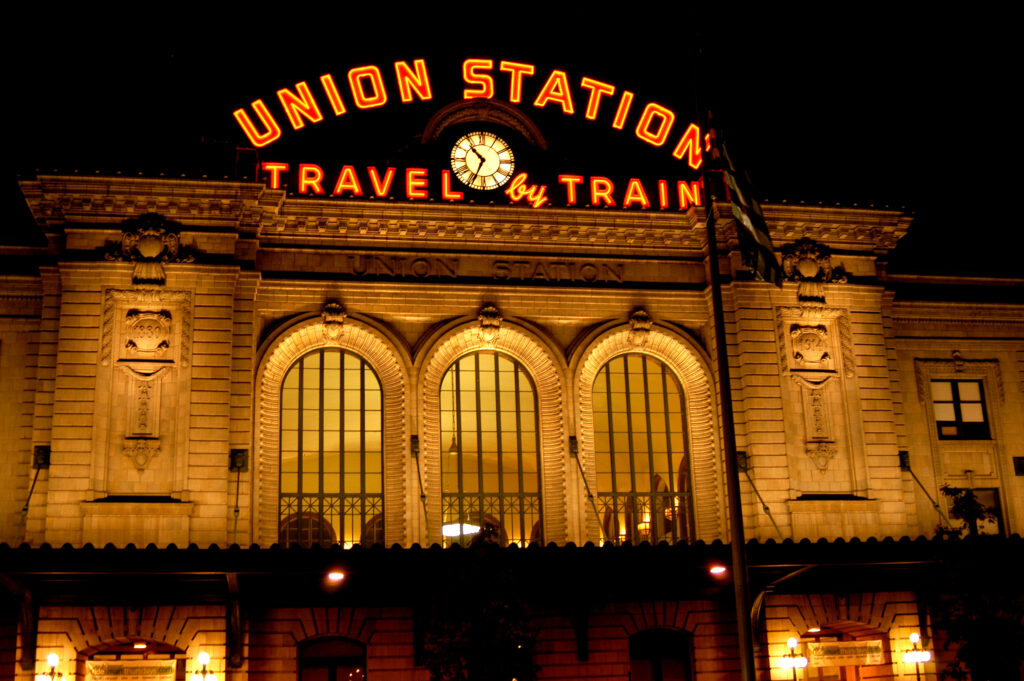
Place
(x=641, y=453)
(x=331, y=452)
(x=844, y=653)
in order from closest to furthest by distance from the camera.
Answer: (x=844, y=653) → (x=331, y=452) → (x=641, y=453)

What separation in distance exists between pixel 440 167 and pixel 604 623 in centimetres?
1438

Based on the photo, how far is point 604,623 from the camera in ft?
104

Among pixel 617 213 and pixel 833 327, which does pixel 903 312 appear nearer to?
pixel 833 327

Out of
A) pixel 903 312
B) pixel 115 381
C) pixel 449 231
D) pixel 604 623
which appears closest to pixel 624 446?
pixel 604 623

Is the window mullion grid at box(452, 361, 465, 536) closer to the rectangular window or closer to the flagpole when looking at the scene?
the flagpole

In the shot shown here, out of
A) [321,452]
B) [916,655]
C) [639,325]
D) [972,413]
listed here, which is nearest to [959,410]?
[972,413]

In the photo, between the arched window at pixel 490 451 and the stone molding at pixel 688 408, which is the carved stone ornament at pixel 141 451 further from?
the stone molding at pixel 688 408

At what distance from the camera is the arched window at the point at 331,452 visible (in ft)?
108

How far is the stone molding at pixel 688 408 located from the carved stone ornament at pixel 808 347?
2.62m

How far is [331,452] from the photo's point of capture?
3362 centimetres

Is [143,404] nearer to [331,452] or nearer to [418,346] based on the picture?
[331,452]

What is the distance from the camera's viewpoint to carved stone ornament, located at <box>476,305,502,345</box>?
113 feet

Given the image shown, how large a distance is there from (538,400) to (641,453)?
3.37 meters

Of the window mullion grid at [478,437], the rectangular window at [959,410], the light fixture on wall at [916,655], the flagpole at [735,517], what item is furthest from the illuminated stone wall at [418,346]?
the flagpole at [735,517]
